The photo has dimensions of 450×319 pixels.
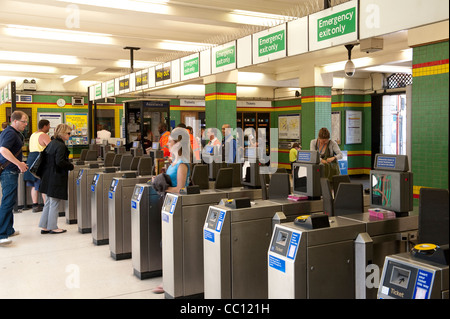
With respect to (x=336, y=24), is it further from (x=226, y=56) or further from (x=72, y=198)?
(x=72, y=198)

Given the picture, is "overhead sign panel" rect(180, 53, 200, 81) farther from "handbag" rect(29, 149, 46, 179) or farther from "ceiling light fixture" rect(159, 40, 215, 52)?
"handbag" rect(29, 149, 46, 179)

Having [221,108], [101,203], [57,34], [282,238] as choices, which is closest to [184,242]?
[282,238]

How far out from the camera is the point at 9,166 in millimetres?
5445

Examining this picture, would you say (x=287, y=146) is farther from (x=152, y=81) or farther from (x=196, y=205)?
(x=196, y=205)

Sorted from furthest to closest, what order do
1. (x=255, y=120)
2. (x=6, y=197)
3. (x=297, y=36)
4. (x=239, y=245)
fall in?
(x=255, y=120) → (x=6, y=197) → (x=297, y=36) → (x=239, y=245)

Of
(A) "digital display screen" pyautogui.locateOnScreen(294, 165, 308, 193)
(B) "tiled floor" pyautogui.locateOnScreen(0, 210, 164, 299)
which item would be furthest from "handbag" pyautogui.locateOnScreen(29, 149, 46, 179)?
(A) "digital display screen" pyautogui.locateOnScreen(294, 165, 308, 193)

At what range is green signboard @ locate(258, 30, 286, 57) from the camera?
4.34m

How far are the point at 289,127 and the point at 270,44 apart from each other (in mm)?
11445

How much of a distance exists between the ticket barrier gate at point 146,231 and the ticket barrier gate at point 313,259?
6.75 ft

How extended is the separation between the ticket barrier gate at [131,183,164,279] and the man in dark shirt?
6.29ft

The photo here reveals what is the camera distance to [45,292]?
12.8 feet

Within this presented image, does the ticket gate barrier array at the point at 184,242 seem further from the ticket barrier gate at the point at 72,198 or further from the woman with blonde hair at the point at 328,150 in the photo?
the ticket barrier gate at the point at 72,198

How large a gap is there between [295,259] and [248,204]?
0.90m
